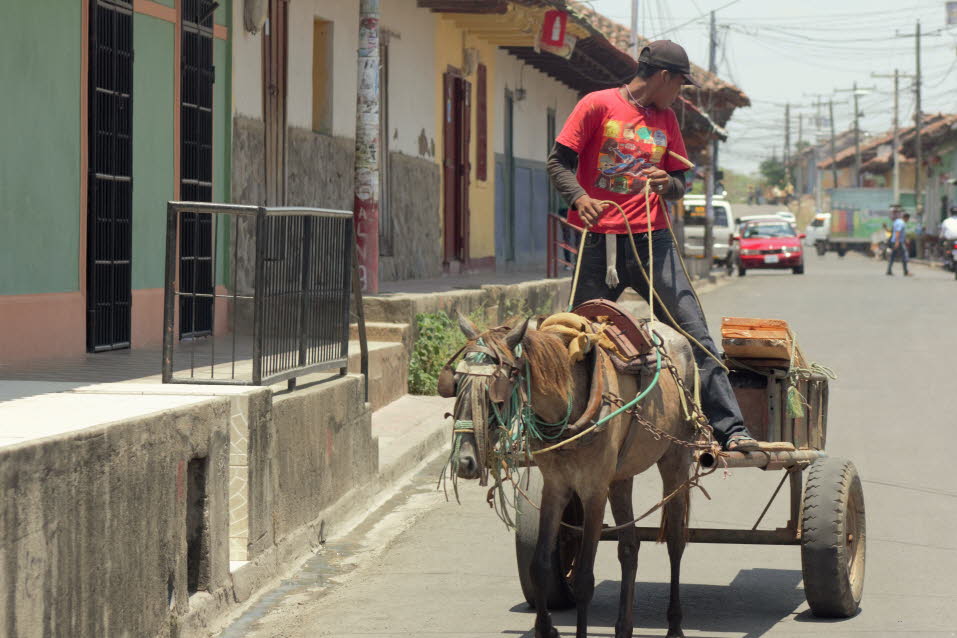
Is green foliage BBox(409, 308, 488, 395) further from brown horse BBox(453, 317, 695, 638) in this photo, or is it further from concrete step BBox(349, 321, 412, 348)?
brown horse BBox(453, 317, 695, 638)

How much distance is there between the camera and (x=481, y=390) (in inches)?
202

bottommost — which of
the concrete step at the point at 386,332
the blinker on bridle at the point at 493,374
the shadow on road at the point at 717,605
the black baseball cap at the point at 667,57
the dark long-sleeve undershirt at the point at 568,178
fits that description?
the shadow on road at the point at 717,605

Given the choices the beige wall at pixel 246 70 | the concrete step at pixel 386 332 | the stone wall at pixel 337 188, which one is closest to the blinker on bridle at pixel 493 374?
the stone wall at pixel 337 188

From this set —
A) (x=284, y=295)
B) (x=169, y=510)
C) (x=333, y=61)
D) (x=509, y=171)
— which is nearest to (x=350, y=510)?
(x=284, y=295)

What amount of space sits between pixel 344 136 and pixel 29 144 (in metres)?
7.32

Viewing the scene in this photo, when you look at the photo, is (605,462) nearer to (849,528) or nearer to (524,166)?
(849,528)

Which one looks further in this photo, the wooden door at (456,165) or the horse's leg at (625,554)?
the wooden door at (456,165)

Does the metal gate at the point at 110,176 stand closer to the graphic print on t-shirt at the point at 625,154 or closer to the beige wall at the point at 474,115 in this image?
the graphic print on t-shirt at the point at 625,154

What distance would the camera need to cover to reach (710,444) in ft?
21.1

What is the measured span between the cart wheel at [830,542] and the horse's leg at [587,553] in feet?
3.94

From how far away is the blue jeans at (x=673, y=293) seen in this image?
6.75m

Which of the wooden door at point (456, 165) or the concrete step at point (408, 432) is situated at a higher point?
the wooden door at point (456, 165)

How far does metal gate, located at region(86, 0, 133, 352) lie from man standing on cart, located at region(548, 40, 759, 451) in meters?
5.16

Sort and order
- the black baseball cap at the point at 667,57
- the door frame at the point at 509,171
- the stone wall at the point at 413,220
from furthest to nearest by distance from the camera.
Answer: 1. the door frame at the point at 509,171
2. the stone wall at the point at 413,220
3. the black baseball cap at the point at 667,57
